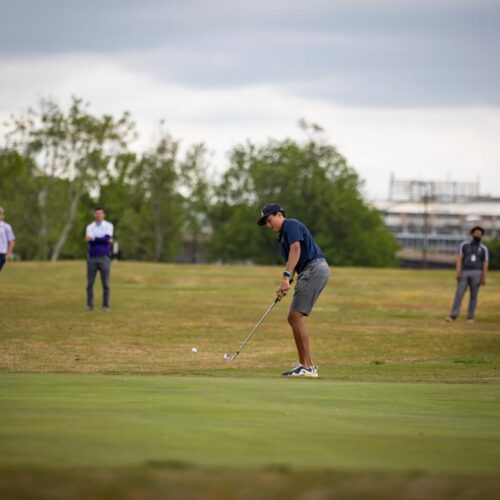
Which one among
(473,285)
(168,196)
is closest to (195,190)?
(168,196)

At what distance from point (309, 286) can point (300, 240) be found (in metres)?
0.65

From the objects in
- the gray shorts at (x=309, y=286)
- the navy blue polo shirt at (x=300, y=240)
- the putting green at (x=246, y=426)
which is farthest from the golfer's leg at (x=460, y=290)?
the putting green at (x=246, y=426)

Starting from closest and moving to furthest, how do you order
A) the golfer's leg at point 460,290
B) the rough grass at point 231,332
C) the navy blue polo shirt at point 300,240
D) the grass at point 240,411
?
1. the grass at point 240,411
2. the navy blue polo shirt at point 300,240
3. the rough grass at point 231,332
4. the golfer's leg at point 460,290

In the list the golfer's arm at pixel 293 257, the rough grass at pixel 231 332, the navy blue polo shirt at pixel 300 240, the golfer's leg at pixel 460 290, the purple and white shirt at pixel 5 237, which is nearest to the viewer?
the golfer's arm at pixel 293 257

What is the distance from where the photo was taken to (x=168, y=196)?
5379 inches

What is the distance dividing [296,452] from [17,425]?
2.16 metres

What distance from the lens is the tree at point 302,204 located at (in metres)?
142

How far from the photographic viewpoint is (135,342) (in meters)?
25.7

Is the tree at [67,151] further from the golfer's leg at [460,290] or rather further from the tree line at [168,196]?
the golfer's leg at [460,290]

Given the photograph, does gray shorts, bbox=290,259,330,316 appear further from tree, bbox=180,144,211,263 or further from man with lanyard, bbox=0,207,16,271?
tree, bbox=180,144,211,263

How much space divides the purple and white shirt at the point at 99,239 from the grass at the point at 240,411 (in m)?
1.54

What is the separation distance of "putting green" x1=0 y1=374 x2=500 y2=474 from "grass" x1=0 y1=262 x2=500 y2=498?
18 millimetres

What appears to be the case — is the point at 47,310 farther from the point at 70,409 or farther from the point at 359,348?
the point at 70,409

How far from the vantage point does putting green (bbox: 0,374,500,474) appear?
7.91 meters
